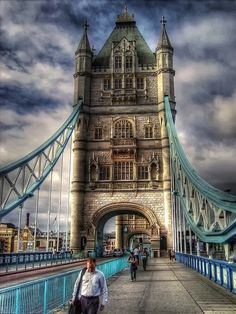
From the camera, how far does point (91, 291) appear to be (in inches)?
225

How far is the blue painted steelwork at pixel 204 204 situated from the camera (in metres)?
15.3

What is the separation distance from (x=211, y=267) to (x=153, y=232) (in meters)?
22.5

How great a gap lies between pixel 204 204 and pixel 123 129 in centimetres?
2067

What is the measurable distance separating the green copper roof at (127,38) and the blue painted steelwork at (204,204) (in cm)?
911

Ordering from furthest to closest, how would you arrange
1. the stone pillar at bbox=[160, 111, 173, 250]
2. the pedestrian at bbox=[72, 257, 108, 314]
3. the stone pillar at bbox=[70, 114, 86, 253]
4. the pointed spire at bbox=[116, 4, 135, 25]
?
the pointed spire at bbox=[116, 4, 135, 25], the stone pillar at bbox=[70, 114, 86, 253], the stone pillar at bbox=[160, 111, 173, 250], the pedestrian at bbox=[72, 257, 108, 314]

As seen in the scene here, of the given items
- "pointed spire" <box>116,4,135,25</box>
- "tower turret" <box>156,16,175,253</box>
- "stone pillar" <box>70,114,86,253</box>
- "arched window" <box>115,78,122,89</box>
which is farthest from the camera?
"pointed spire" <box>116,4,135,25</box>

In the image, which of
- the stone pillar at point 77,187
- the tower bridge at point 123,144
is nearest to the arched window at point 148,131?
the tower bridge at point 123,144

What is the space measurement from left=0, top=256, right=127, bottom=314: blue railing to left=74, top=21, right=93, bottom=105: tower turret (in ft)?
113

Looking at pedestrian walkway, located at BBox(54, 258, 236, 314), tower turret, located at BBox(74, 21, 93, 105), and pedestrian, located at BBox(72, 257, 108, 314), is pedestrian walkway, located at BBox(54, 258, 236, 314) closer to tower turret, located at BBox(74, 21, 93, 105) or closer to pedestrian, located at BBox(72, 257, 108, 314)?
pedestrian, located at BBox(72, 257, 108, 314)

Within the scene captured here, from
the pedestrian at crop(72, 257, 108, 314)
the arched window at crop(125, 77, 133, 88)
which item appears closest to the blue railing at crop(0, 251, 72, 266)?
the pedestrian at crop(72, 257, 108, 314)

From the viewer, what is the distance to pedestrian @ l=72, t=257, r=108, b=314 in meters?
5.68

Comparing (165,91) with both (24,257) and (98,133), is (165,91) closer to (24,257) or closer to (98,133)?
(98,133)

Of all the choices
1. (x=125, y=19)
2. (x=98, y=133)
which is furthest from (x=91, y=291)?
(x=125, y=19)

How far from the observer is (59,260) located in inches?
1208
